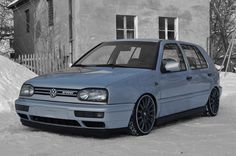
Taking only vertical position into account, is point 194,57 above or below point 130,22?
below

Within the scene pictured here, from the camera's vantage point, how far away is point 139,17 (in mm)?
19891

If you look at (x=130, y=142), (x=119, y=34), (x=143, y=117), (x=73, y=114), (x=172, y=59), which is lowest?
(x=130, y=142)

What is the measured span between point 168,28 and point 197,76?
12893 millimetres

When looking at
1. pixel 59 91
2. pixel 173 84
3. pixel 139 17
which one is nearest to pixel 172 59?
pixel 173 84

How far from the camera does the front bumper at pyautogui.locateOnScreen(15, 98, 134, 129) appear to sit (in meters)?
6.25

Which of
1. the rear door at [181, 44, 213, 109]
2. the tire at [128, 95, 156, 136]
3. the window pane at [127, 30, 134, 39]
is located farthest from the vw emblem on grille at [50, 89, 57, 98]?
the window pane at [127, 30, 134, 39]

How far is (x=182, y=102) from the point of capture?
7.87 metres

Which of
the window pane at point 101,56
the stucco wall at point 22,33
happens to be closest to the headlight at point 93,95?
the window pane at point 101,56

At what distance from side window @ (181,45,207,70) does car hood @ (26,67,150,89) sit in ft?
5.35

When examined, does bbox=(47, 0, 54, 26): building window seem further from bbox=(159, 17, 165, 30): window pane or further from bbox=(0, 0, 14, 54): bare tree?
bbox=(0, 0, 14, 54): bare tree

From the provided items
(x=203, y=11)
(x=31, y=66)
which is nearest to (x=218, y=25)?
(x=203, y=11)

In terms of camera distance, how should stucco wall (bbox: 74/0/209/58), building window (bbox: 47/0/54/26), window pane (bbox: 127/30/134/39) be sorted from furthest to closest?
building window (bbox: 47/0/54/26), window pane (bbox: 127/30/134/39), stucco wall (bbox: 74/0/209/58)

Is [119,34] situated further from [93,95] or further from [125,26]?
[93,95]

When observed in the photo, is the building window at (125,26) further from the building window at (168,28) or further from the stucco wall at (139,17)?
the building window at (168,28)
